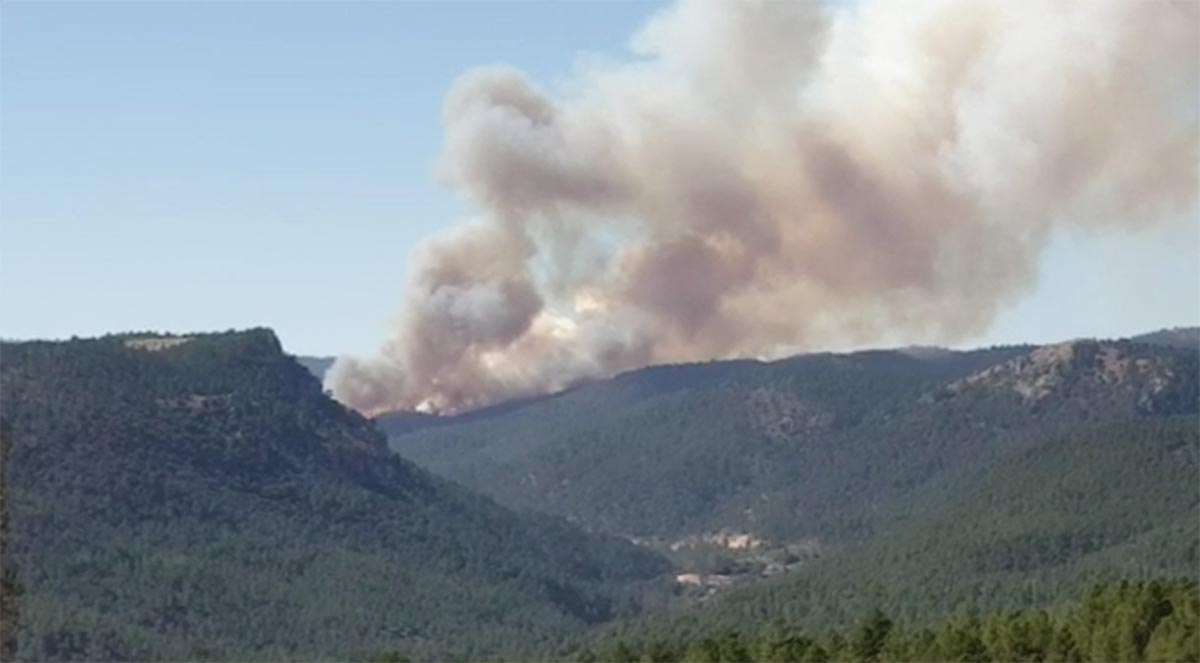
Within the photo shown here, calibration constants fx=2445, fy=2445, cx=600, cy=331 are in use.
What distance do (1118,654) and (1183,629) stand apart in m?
5.58

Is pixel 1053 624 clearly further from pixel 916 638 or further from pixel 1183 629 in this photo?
pixel 1183 629

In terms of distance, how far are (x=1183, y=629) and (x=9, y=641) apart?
4310 inches

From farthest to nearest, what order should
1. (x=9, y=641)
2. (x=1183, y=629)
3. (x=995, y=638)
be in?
(x=995, y=638), (x=1183, y=629), (x=9, y=641)

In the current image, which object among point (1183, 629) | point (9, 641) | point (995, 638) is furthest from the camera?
point (995, 638)

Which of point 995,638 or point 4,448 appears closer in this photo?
point 4,448

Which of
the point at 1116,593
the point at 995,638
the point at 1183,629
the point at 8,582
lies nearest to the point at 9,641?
the point at 8,582

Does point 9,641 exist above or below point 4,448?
below

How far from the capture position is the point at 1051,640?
16838cm

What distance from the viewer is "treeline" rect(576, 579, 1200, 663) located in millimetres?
158375

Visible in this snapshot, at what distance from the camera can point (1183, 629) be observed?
154875 millimetres

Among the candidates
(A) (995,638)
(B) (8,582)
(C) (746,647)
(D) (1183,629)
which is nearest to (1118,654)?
(D) (1183,629)

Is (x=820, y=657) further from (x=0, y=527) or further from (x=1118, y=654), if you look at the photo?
(x=0, y=527)

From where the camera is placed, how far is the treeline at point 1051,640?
520 feet

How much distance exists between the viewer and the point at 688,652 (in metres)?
195
